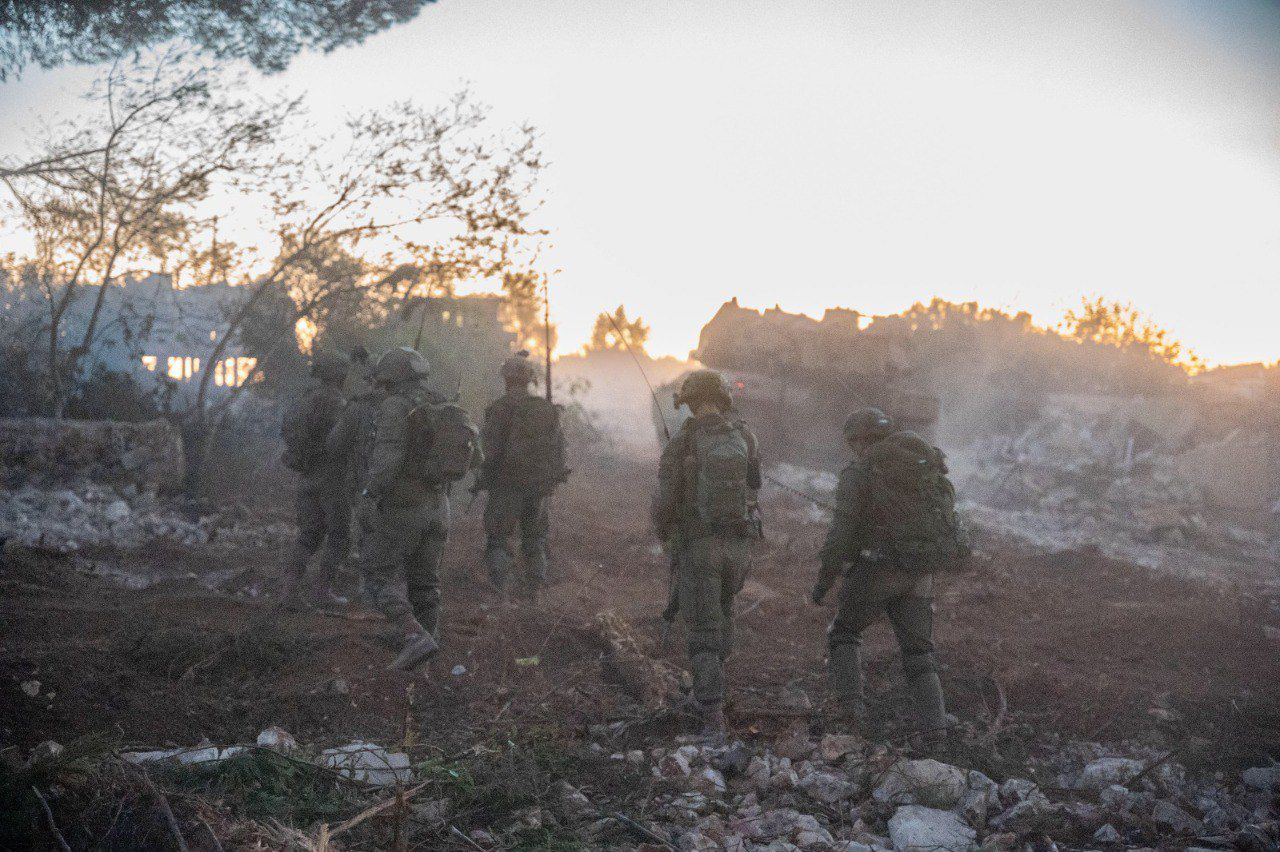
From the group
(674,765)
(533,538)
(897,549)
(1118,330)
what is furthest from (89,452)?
(1118,330)

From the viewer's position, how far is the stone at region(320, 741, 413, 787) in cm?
344

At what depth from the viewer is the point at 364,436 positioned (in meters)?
6.42

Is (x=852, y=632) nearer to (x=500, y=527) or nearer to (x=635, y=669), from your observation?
(x=635, y=669)

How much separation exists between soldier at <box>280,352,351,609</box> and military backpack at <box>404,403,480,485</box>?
163 centimetres

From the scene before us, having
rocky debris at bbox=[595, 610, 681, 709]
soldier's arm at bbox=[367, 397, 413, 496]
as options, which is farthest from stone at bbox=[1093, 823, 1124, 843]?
soldier's arm at bbox=[367, 397, 413, 496]

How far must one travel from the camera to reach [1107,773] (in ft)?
13.2

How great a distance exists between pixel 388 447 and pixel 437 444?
10.8 inches

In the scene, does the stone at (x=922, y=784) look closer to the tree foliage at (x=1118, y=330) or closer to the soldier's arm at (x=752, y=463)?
the soldier's arm at (x=752, y=463)

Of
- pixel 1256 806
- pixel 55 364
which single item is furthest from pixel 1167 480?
pixel 55 364

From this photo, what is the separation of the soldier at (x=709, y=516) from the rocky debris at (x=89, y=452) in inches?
312

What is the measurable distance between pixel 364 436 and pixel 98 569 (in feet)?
10.2

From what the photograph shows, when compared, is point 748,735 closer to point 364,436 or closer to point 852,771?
point 852,771

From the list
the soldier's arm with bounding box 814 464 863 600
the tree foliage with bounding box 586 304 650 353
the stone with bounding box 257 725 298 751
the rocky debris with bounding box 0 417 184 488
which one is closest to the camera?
the stone with bounding box 257 725 298 751

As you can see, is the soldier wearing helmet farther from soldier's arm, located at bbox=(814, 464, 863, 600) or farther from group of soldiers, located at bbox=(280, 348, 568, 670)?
soldier's arm, located at bbox=(814, 464, 863, 600)
